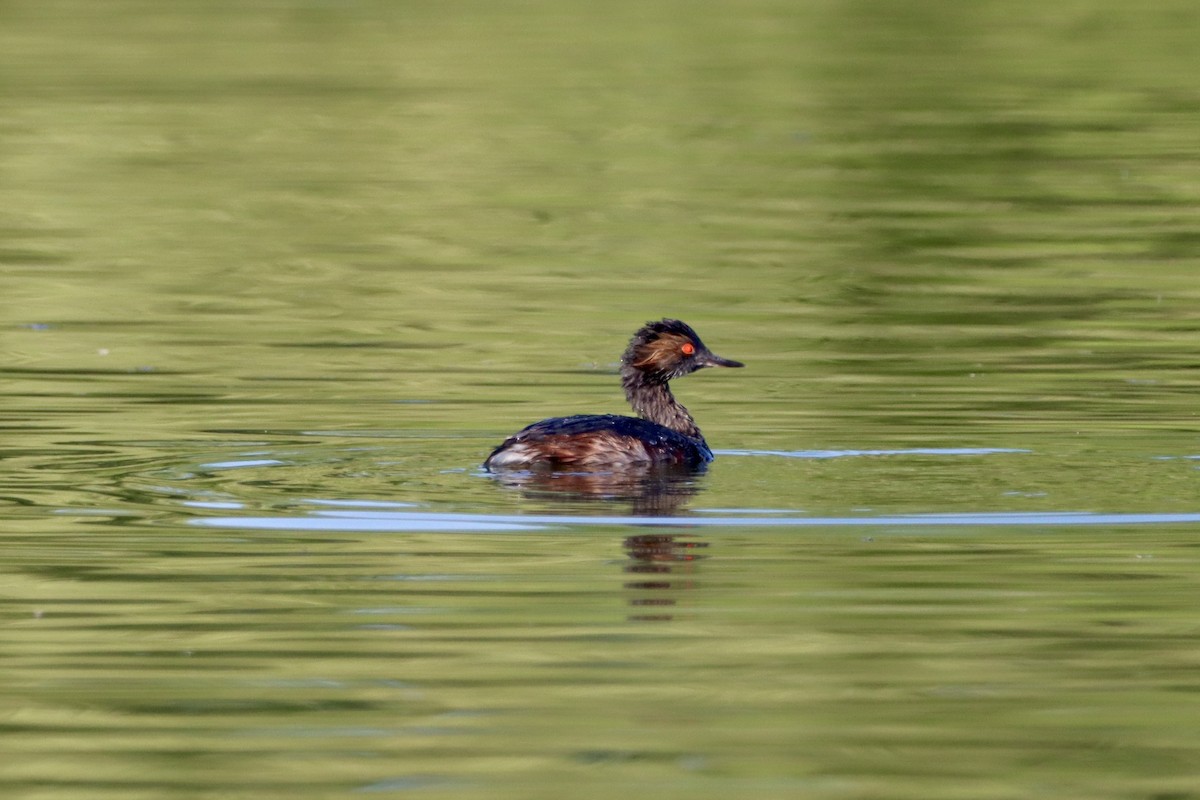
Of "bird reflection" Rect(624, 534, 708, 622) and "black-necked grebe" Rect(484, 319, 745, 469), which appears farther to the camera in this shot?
"black-necked grebe" Rect(484, 319, 745, 469)

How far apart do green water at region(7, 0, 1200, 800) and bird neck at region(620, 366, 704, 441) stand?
429mm

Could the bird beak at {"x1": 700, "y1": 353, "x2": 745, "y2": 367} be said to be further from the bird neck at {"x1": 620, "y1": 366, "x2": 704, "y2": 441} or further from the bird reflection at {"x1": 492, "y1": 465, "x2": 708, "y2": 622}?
the bird reflection at {"x1": 492, "y1": 465, "x2": 708, "y2": 622}

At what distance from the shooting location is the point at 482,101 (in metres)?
36.2

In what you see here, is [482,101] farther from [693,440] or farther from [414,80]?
[693,440]

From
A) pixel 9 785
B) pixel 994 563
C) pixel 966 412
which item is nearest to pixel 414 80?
pixel 966 412

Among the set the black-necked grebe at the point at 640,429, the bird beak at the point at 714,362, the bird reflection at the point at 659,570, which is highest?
the bird beak at the point at 714,362

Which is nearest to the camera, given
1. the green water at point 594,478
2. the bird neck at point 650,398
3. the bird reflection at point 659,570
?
the green water at point 594,478

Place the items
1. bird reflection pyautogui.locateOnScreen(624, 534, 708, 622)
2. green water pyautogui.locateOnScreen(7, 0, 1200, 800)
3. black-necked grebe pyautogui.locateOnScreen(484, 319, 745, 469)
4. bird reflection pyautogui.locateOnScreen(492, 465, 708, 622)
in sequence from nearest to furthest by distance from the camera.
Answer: green water pyautogui.locateOnScreen(7, 0, 1200, 800) < bird reflection pyautogui.locateOnScreen(624, 534, 708, 622) < bird reflection pyautogui.locateOnScreen(492, 465, 708, 622) < black-necked grebe pyautogui.locateOnScreen(484, 319, 745, 469)

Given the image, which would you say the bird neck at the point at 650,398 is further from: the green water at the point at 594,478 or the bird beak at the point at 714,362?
the green water at the point at 594,478

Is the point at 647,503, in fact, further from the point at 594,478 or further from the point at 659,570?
the point at 659,570

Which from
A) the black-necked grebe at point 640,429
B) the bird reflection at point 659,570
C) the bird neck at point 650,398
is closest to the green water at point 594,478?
the bird reflection at point 659,570

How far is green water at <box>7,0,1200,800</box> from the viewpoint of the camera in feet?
26.1

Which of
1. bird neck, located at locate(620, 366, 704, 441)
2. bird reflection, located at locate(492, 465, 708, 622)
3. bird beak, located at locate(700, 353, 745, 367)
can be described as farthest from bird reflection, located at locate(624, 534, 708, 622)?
bird beak, located at locate(700, 353, 745, 367)

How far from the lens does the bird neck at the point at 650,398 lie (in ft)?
46.1
